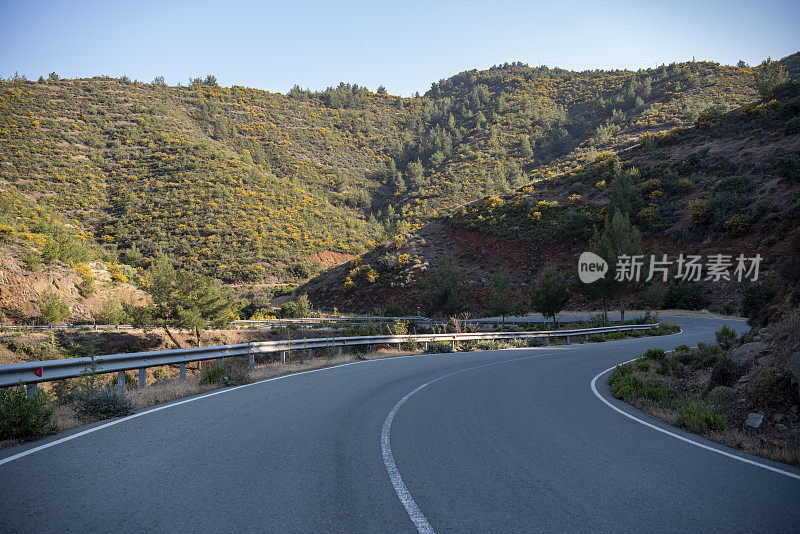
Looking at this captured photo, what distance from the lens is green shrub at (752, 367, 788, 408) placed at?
6229 mm

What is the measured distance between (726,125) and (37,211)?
84.3 metres

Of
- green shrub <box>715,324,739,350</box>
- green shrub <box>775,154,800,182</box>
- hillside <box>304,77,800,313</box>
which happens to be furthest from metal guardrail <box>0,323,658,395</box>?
green shrub <box>775,154,800,182</box>

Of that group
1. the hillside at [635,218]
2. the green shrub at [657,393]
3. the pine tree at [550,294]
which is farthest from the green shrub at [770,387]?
the hillside at [635,218]

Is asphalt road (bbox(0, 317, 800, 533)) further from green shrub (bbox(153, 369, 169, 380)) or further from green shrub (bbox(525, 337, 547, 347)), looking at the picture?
green shrub (bbox(525, 337, 547, 347))

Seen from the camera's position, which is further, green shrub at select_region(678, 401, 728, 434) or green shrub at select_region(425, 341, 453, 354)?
green shrub at select_region(425, 341, 453, 354)

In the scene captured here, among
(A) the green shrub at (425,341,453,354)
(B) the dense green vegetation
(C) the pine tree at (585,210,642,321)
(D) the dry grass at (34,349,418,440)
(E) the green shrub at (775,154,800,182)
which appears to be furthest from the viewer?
(B) the dense green vegetation

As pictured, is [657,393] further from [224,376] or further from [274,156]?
[274,156]

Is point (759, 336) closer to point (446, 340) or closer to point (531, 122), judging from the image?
point (446, 340)

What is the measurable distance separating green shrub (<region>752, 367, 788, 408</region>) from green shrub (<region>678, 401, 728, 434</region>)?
24.1 inches

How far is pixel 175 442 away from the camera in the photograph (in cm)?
521

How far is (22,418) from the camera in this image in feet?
17.3

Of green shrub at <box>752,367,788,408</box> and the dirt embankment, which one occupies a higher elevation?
the dirt embankment

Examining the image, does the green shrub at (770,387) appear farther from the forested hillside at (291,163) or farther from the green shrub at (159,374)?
the forested hillside at (291,163)

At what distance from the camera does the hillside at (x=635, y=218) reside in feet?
126
